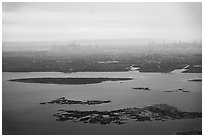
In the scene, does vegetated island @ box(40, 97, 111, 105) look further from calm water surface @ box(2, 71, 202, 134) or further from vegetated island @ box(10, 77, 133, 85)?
vegetated island @ box(10, 77, 133, 85)

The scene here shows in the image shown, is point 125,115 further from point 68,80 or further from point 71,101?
point 68,80

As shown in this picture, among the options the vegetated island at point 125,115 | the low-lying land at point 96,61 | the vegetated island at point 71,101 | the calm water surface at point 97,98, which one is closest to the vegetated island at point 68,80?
the calm water surface at point 97,98

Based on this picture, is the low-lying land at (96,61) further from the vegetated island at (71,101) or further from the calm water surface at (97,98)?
the vegetated island at (71,101)

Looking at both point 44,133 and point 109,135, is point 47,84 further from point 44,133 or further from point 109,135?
point 109,135

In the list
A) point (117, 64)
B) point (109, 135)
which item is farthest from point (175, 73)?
point (109, 135)

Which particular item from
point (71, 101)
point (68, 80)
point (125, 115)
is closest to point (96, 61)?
point (68, 80)
